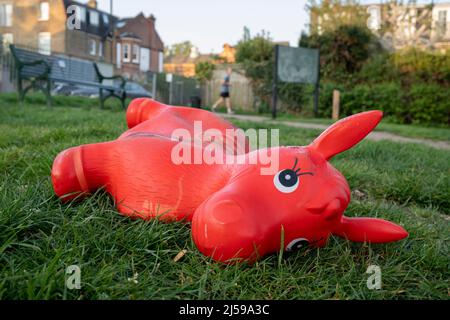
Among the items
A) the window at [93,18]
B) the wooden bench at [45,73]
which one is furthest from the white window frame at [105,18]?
the wooden bench at [45,73]

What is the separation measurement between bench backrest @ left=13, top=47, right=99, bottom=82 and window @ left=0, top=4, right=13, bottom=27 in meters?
17.9

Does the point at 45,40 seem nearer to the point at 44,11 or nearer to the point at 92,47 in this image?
the point at 44,11

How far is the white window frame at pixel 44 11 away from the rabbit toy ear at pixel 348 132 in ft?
90.5

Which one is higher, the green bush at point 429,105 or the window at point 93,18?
the window at point 93,18

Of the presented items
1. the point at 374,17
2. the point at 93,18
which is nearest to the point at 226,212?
the point at 374,17

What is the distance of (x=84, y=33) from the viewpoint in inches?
1264

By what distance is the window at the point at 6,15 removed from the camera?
26.5 metres

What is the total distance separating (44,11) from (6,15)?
9.09 ft

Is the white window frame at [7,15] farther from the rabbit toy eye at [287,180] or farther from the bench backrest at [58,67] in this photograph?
the rabbit toy eye at [287,180]

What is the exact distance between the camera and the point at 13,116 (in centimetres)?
537

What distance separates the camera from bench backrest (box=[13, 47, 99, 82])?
840 centimetres

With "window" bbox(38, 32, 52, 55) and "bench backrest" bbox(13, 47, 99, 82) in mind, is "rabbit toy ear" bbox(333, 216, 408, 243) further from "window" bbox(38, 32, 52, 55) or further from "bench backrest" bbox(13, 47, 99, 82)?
"window" bbox(38, 32, 52, 55)

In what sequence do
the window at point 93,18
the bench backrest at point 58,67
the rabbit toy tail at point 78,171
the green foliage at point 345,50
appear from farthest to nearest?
the window at point 93,18, the green foliage at point 345,50, the bench backrest at point 58,67, the rabbit toy tail at point 78,171
